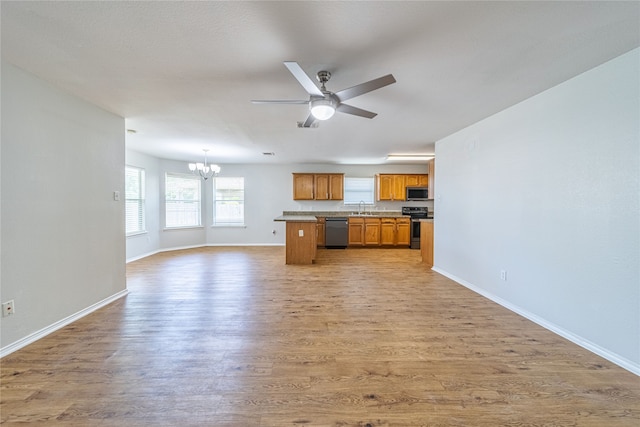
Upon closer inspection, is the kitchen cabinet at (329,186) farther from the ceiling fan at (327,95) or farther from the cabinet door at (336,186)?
the ceiling fan at (327,95)

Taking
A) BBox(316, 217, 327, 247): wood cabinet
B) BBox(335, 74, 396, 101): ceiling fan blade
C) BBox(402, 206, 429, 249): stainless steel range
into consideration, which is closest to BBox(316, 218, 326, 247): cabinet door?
BBox(316, 217, 327, 247): wood cabinet

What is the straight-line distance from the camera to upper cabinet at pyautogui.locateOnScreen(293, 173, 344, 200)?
7.12 meters

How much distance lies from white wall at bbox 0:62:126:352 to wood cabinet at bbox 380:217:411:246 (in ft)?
19.1

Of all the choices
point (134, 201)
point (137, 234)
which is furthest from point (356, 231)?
point (134, 201)

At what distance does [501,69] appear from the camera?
2.08 meters

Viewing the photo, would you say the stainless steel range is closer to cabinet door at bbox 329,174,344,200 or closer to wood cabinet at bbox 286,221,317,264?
cabinet door at bbox 329,174,344,200

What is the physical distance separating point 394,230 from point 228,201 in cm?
489

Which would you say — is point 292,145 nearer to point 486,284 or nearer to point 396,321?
point 396,321

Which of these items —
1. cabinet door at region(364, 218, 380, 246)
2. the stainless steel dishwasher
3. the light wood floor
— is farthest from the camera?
cabinet door at region(364, 218, 380, 246)

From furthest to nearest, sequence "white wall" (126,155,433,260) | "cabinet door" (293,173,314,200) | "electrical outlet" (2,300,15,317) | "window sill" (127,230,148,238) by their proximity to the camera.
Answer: "white wall" (126,155,433,260) < "cabinet door" (293,173,314,200) < "window sill" (127,230,148,238) < "electrical outlet" (2,300,15,317)

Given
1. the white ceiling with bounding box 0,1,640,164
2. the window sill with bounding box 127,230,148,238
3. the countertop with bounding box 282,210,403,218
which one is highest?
the white ceiling with bounding box 0,1,640,164

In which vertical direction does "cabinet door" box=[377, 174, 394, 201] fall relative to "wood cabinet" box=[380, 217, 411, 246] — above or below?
above

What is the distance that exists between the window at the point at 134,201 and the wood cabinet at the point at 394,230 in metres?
6.01

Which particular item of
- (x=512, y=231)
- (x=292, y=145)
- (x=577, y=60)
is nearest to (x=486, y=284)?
(x=512, y=231)
